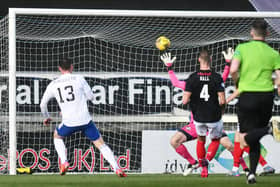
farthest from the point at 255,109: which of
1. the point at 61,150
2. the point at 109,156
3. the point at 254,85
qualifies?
the point at 61,150

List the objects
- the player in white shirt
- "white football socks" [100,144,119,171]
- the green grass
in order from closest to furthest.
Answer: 1. the green grass
2. "white football socks" [100,144,119,171]
3. the player in white shirt

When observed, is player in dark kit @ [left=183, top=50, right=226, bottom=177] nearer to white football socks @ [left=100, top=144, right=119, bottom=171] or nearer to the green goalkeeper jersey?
white football socks @ [left=100, top=144, right=119, bottom=171]

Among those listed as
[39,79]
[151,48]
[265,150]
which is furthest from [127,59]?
[265,150]

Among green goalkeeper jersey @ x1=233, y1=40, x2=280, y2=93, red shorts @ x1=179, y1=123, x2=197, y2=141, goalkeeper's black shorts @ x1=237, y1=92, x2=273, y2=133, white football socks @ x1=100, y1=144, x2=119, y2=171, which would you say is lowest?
white football socks @ x1=100, y1=144, x2=119, y2=171

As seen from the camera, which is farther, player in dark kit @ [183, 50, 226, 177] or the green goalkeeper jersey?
player in dark kit @ [183, 50, 226, 177]

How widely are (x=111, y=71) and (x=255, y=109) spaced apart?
636cm

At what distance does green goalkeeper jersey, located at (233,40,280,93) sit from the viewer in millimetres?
11219

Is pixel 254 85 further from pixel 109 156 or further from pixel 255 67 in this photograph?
pixel 109 156

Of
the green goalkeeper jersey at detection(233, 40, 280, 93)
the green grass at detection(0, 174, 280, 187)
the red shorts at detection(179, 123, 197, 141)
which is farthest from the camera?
the red shorts at detection(179, 123, 197, 141)

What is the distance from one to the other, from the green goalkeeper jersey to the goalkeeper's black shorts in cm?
8

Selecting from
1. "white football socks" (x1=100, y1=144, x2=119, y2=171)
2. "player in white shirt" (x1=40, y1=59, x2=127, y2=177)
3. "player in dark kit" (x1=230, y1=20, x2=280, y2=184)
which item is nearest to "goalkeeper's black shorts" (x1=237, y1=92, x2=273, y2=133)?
"player in dark kit" (x1=230, y1=20, x2=280, y2=184)

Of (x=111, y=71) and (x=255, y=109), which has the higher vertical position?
(x=111, y=71)

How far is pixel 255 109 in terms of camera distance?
11.1 metres

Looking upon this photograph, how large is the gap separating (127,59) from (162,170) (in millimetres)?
2251
